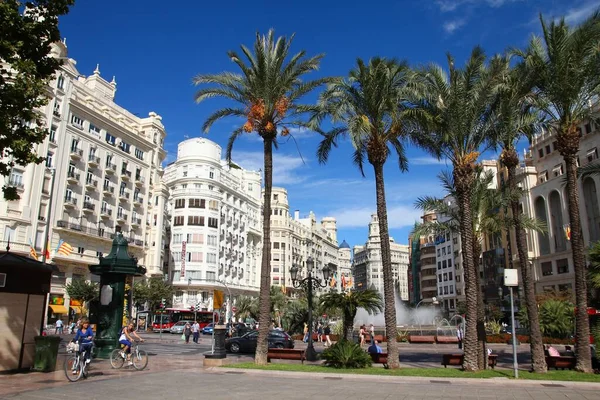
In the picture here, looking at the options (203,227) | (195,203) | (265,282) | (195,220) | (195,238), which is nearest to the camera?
(265,282)

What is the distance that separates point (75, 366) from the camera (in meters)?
14.3

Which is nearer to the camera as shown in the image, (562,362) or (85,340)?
(85,340)

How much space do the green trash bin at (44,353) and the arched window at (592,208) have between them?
5835cm

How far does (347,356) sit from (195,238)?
6285cm

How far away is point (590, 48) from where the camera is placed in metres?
17.5

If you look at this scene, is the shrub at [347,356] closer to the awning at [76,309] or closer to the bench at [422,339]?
the bench at [422,339]

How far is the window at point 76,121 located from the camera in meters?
55.7

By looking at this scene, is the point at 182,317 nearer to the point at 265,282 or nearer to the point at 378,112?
the point at 265,282

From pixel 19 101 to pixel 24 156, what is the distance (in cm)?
144

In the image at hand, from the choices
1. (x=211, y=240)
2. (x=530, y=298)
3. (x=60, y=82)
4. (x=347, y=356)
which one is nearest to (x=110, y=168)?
(x=60, y=82)

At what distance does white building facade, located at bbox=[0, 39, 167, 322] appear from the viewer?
48.2 meters

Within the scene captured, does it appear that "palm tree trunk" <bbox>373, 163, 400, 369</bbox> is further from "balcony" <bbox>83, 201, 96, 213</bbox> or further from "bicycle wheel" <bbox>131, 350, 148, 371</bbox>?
"balcony" <bbox>83, 201, 96, 213</bbox>

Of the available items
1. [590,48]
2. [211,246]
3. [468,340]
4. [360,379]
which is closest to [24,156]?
[360,379]

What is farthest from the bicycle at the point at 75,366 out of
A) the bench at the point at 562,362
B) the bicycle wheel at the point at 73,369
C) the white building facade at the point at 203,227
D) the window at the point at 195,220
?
the window at the point at 195,220
